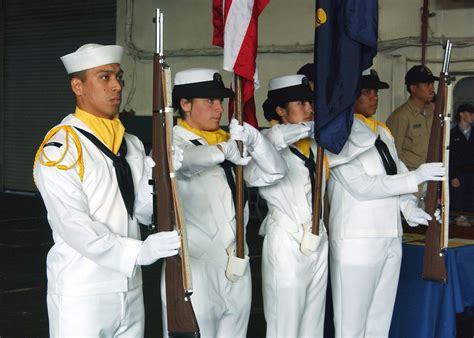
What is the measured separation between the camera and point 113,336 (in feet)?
11.4

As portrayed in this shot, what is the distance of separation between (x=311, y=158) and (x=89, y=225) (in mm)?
1582

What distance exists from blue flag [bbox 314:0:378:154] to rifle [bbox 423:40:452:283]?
39 centimetres

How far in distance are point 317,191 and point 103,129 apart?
4.17ft

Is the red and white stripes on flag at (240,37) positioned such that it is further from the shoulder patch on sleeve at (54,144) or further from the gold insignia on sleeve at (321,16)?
the shoulder patch on sleeve at (54,144)

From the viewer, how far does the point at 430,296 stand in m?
4.90

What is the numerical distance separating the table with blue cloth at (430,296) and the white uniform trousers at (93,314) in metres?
2.00

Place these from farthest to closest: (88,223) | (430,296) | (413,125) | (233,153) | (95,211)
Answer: (413,125) → (430,296) → (233,153) → (95,211) → (88,223)

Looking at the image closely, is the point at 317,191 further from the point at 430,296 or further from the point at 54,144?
the point at 54,144

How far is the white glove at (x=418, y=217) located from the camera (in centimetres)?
446

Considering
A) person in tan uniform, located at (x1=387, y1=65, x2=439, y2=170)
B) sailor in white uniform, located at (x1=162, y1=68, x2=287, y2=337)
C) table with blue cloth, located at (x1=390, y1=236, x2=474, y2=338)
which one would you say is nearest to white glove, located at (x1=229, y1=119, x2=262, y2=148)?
sailor in white uniform, located at (x1=162, y1=68, x2=287, y2=337)

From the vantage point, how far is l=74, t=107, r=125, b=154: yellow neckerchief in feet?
11.3

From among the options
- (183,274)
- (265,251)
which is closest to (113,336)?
(183,274)

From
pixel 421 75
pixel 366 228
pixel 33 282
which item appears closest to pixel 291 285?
pixel 366 228

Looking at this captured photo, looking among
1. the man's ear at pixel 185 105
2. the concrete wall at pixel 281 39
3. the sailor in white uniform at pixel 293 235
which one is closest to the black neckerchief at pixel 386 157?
the sailor in white uniform at pixel 293 235
